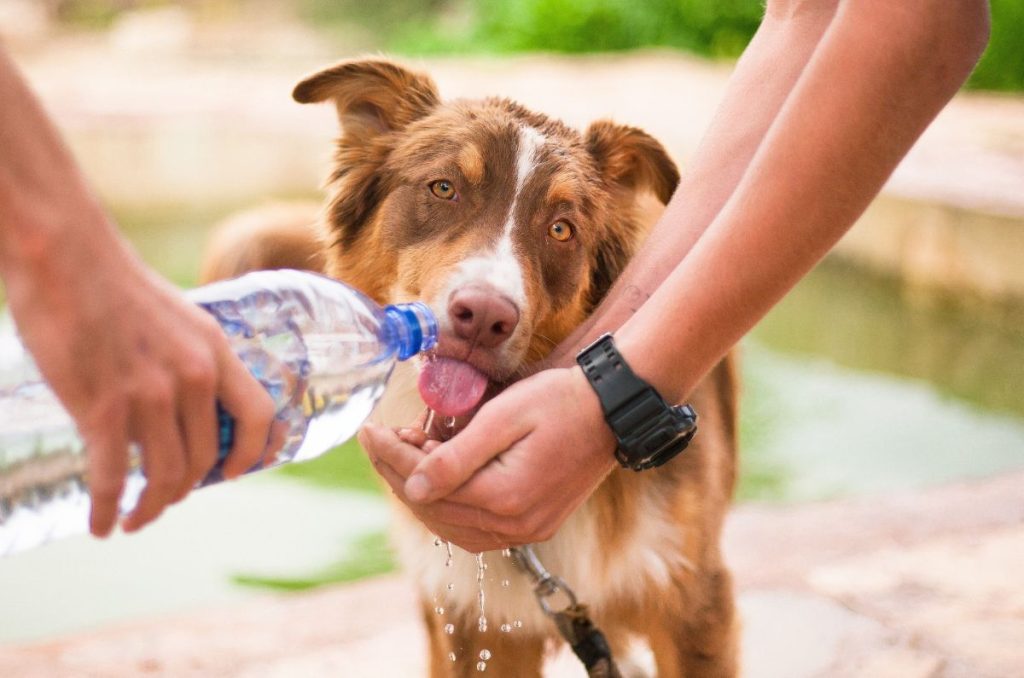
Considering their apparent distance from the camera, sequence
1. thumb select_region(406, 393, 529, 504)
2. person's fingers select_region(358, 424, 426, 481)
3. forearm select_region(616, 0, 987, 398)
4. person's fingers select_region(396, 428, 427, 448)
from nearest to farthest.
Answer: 1. forearm select_region(616, 0, 987, 398)
2. thumb select_region(406, 393, 529, 504)
3. person's fingers select_region(358, 424, 426, 481)
4. person's fingers select_region(396, 428, 427, 448)

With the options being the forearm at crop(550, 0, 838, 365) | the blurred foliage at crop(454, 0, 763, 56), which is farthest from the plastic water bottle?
the blurred foliage at crop(454, 0, 763, 56)

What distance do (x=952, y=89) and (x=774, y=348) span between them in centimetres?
522

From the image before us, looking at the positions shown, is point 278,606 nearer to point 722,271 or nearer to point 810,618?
point 810,618

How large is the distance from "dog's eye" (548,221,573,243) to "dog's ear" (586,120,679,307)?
0.15 metres

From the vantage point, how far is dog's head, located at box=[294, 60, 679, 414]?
2.13 m

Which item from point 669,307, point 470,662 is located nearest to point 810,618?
point 470,662

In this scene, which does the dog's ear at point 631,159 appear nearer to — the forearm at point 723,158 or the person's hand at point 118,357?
the forearm at point 723,158

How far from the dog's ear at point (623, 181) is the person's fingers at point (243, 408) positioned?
155cm

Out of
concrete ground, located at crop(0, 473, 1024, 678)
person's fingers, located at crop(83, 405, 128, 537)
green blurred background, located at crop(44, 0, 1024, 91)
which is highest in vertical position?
person's fingers, located at crop(83, 405, 128, 537)

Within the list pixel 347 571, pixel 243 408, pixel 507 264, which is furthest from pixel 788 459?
pixel 243 408

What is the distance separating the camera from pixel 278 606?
3.50 metres

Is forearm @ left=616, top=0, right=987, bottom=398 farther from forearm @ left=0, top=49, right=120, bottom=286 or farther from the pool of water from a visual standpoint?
the pool of water

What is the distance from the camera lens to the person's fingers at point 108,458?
978 mm

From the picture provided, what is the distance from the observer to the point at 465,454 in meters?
1.69
